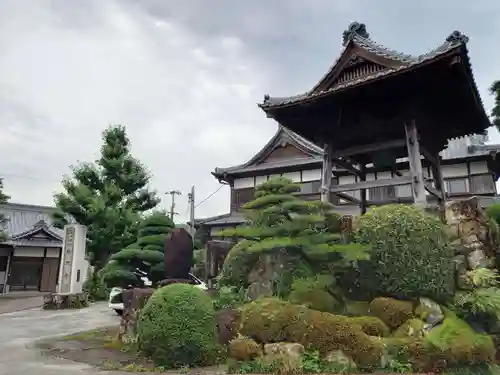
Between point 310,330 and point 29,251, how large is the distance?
1162 inches

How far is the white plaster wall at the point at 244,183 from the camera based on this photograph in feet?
72.6

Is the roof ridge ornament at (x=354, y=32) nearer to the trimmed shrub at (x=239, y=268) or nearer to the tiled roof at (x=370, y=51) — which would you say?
the tiled roof at (x=370, y=51)

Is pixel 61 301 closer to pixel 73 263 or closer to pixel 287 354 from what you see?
pixel 73 263

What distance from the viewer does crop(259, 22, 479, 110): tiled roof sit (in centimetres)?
849

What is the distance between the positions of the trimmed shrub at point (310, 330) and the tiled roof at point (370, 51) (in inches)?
230

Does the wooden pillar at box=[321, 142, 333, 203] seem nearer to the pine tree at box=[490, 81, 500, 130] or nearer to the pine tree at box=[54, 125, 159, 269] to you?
the pine tree at box=[490, 81, 500, 130]

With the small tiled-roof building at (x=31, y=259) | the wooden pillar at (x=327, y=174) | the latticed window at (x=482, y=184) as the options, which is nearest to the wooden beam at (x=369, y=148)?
the wooden pillar at (x=327, y=174)

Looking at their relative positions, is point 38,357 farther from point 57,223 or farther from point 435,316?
point 57,223

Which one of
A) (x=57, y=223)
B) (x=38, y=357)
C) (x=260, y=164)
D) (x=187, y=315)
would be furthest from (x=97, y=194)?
(x=187, y=315)

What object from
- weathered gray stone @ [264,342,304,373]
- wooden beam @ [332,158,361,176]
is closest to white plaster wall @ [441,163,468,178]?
wooden beam @ [332,158,361,176]

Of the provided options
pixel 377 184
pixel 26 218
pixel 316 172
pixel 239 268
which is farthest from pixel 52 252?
pixel 377 184

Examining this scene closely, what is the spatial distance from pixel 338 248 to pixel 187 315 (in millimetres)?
3032

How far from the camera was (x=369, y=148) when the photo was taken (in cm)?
1098

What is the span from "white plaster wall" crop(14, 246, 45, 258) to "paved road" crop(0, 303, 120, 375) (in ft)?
47.2
